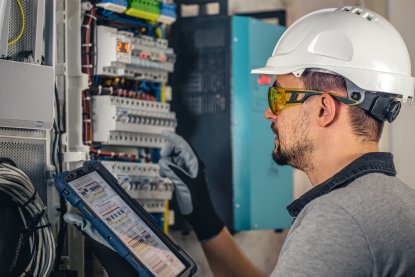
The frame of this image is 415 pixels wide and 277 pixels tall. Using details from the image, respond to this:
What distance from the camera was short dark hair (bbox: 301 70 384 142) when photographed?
6.93ft

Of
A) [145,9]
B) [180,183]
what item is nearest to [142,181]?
[180,183]

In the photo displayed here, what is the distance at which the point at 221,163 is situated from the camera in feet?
11.2

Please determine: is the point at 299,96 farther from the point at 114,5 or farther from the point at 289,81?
the point at 114,5

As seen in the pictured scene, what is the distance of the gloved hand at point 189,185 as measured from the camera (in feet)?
9.80

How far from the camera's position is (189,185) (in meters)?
3.01

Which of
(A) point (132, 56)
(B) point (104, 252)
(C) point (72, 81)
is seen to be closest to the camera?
(B) point (104, 252)

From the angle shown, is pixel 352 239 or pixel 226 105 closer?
pixel 352 239

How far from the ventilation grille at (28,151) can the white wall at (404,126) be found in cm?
216

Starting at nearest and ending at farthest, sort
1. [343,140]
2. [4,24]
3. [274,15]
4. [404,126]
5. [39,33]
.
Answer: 1. [343,140]
2. [4,24]
3. [39,33]
4. [274,15]
5. [404,126]

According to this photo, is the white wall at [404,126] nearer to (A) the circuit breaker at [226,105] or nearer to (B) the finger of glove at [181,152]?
(A) the circuit breaker at [226,105]

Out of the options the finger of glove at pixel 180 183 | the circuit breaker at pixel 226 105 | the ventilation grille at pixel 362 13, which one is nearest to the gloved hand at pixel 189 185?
the finger of glove at pixel 180 183

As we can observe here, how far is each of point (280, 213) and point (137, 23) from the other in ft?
3.72

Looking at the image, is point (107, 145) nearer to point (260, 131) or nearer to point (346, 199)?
point (260, 131)

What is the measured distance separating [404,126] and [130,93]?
1.75m
